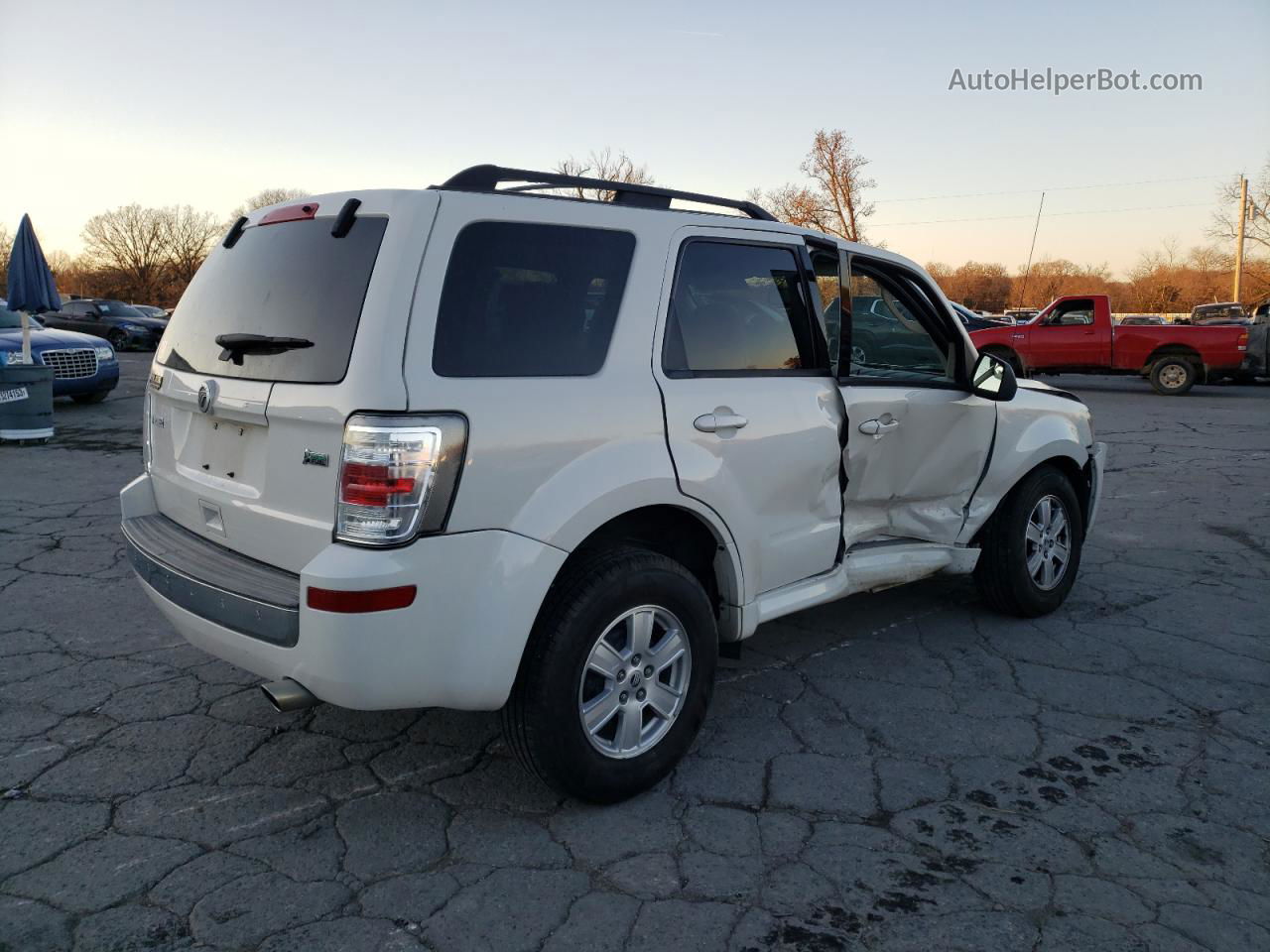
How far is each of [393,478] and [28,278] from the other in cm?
966

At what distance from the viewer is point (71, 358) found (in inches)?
505

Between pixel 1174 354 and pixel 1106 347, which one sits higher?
pixel 1106 347

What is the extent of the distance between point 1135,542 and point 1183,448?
5.47 m

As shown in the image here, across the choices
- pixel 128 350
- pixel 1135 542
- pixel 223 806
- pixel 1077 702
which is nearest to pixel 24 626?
pixel 223 806

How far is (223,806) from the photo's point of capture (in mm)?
2967

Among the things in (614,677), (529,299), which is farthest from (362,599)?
(529,299)

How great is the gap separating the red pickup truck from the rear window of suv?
659 inches

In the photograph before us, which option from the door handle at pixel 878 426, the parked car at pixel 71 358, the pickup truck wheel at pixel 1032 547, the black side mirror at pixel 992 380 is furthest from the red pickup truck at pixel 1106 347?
the door handle at pixel 878 426

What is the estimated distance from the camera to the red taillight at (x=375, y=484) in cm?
248

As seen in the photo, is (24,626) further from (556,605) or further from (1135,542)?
(1135,542)

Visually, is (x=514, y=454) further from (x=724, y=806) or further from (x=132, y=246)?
(x=132, y=246)

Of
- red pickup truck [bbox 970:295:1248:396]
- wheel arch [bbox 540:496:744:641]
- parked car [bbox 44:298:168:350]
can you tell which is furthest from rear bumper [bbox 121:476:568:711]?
parked car [bbox 44:298:168:350]

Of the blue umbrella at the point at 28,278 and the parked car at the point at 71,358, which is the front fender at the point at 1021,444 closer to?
the blue umbrella at the point at 28,278

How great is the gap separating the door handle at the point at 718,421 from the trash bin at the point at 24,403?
9.51 m
